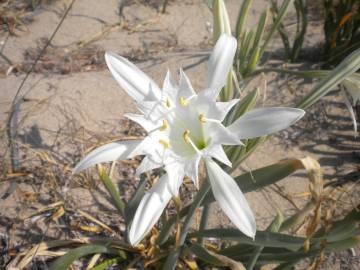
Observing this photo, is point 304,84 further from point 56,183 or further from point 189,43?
point 56,183

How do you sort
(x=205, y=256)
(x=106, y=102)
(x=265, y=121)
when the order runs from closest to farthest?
(x=265, y=121)
(x=205, y=256)
(x=106, y=102)

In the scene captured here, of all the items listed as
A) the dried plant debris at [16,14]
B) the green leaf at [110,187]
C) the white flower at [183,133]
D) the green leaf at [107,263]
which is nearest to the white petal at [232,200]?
the white flower at [183,133]

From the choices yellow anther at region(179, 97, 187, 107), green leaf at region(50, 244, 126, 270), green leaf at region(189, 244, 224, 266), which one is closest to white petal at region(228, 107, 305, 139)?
yellow anther at region(179, 97, 187, 107)

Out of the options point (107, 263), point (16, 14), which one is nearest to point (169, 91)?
point (107, 263)

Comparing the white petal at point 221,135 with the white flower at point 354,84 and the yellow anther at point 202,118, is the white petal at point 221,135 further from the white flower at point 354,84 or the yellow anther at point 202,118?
the white flower at point 354,84

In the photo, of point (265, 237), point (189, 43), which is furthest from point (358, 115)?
point (265, 237)

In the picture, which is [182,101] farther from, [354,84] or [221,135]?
[354,84]

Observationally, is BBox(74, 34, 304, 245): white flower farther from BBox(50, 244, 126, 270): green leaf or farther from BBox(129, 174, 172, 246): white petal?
BBox(50, 244, 126, 270): green leaf
